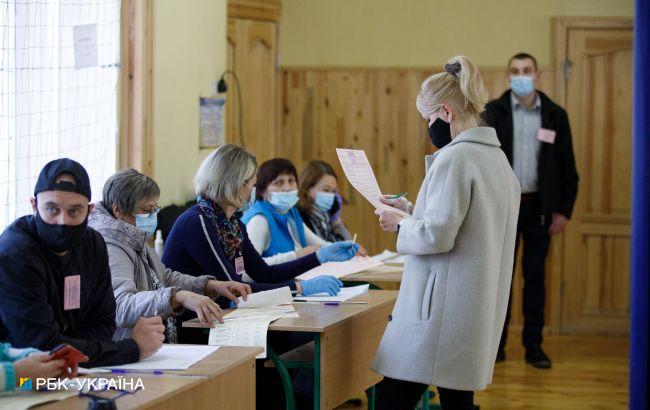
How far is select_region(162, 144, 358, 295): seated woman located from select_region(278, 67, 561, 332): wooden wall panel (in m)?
3.82

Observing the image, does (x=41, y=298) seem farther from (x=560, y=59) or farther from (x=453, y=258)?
(x=560, y=59)

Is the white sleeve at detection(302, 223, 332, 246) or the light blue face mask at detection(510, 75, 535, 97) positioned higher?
the light blue face mask at detection(510, 75, 535, 97)

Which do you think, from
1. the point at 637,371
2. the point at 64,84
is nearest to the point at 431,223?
the point at 637,371

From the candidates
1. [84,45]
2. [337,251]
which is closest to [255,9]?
[84,45]

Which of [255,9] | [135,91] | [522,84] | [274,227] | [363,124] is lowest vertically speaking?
[274,227]

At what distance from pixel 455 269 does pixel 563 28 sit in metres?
5.04

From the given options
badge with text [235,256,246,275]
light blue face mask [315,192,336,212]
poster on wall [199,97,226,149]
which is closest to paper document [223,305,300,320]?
badge with text [235,256,246,275]

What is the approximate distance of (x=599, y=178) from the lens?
757 centimetres

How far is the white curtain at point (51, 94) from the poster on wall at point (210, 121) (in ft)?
3.87

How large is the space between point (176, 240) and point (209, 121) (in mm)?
2219

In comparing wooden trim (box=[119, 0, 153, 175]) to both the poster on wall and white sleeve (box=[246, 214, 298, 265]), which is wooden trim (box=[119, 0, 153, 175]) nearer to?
white sleeve (box=[246, 214, 298, 265])

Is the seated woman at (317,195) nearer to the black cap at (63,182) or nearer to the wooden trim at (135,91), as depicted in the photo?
the wooden trim at (135,91)

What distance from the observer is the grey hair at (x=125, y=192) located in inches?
135

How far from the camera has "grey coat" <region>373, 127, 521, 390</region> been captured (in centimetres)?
292
